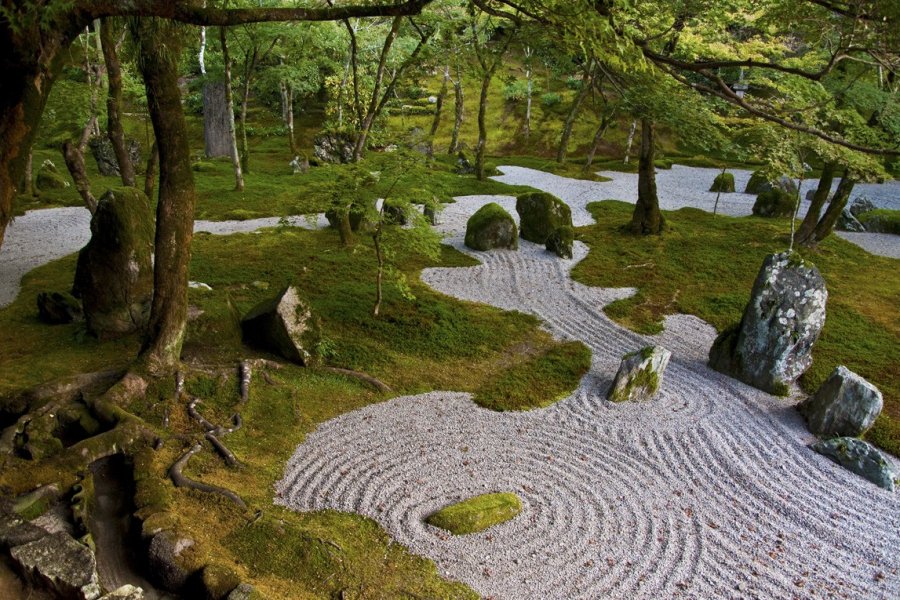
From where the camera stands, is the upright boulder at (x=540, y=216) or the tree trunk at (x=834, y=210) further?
the upright boulder at (x=540, y=216)

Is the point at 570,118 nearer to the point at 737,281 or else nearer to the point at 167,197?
the point at 737,281

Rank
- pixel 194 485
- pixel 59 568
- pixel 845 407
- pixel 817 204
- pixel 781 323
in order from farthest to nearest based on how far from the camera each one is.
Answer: pixel 817 204 → pixel 781 323 → pixel 845 407 → pixel 194 485 → pixel 59 568

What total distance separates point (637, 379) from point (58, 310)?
1041 centimetres

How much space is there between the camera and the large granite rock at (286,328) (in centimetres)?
1053

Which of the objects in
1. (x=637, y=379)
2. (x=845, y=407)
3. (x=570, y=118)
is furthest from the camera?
(x=570, y=118)

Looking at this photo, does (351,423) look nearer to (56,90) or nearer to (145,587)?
(145,587)

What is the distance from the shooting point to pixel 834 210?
60.6ft

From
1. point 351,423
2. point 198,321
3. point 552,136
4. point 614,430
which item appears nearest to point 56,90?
point 198,321

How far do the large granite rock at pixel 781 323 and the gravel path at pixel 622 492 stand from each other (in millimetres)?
421

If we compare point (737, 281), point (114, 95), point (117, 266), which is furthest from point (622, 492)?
point (114, 95)

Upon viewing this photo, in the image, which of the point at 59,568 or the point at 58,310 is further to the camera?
the point at 58,310

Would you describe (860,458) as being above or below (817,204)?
below

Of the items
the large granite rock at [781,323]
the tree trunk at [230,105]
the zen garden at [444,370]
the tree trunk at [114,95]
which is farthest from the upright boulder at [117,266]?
the large granite rock at [781,323]

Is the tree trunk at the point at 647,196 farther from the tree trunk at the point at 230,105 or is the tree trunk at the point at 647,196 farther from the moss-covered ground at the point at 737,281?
the tree trunk at the point at 230,105
